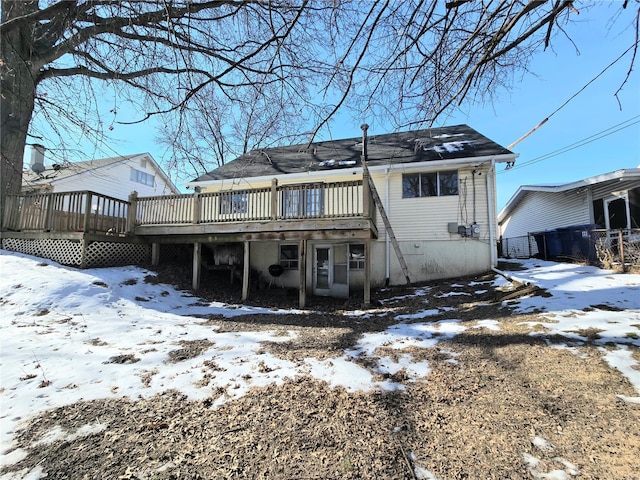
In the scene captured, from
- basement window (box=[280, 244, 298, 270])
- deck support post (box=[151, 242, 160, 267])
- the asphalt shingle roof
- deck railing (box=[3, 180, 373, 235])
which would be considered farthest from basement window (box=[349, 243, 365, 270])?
deck support post (box=[151, 242, 160, 267])

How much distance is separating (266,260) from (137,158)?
15.9m

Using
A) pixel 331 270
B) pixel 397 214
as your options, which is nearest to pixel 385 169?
pixel 397 214

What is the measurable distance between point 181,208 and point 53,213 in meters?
3.31

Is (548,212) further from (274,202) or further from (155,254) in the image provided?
(155,254)

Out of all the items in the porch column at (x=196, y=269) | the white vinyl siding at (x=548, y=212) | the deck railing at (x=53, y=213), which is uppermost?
the white vinyl siding at (x=548, y=212)

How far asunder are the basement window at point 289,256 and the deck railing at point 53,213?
5.64m

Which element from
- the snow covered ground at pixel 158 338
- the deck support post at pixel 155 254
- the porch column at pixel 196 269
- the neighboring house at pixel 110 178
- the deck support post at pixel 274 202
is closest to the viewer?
the snow covered ground at pixel 158 338

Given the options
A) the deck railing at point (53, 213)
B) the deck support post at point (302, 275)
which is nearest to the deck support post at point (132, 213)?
the deck railing at point (53, 213)

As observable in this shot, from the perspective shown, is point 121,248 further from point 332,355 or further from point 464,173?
point 464,173

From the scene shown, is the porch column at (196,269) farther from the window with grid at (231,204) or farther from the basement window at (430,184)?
the basement window at (430,184)

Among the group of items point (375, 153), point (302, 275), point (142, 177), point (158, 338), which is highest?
point (142, 177)

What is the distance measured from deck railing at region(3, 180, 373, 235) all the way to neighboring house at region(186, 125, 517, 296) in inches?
2.3

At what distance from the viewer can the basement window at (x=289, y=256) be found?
38.8 ft

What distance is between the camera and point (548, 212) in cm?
1443
